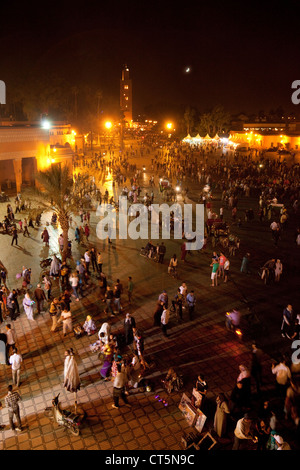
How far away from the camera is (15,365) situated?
7.39 meters

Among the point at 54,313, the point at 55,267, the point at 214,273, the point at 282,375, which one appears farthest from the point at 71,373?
the point at 214,273

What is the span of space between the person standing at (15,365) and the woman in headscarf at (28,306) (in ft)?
8.01

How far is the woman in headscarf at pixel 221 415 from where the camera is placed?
6131 millimetres

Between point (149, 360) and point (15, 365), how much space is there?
3.15 m

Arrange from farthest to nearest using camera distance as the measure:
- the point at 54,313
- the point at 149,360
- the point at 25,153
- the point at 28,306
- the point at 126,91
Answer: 1. the point at 126,91
2. the point at 25,153
3. the point at 28,306
4. the point at 54,313
5. the point at 149,360

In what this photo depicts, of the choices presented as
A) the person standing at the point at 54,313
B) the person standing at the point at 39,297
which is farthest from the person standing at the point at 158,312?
the person standing at the point at 39,297

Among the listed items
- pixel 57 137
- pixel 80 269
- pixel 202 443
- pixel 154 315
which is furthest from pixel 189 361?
pixel 57 137

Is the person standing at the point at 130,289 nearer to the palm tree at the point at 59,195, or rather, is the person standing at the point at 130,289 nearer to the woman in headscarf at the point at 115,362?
the woman in headscarf at the point at 115,362

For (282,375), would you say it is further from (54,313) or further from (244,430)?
(54,313)

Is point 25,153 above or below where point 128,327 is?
above

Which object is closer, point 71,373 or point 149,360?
point 71,373

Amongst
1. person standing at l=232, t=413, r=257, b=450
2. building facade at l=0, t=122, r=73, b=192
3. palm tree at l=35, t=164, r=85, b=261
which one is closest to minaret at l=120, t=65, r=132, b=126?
building facade at l=0, t=122, r=73, b=192
